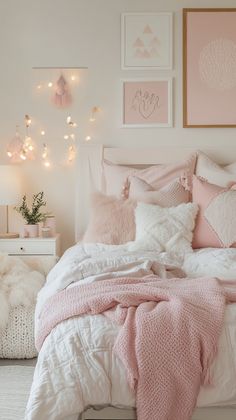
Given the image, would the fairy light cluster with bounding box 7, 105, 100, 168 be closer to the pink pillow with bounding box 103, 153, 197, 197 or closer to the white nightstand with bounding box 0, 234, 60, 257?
the pink pillow with bounding box 103, 153, 197, 197

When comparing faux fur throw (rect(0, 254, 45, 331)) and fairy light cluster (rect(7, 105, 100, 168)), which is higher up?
fairy light cluster (rect(7, 105, 100, 168))

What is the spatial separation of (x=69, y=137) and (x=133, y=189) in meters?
0.74

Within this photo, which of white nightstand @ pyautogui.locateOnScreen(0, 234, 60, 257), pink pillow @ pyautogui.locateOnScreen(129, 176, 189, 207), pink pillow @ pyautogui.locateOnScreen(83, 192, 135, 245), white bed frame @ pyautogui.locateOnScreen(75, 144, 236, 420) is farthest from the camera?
white bed frame @ pyautogui.locateOnScreen(75, 144, 236, 420)

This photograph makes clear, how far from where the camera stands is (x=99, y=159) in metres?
4.19

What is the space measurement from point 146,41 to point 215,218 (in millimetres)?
1432

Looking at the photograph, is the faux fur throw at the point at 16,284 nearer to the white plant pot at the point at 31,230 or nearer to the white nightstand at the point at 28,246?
the white nightstand at the point at 28,246

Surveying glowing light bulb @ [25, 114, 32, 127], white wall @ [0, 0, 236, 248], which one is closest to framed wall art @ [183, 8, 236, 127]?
white wall @ [0, 0, 236, 248]

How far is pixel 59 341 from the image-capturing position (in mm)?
2027

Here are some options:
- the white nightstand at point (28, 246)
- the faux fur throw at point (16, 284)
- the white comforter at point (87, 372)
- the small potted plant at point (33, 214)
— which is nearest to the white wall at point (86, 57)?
the small potted plant at point (33, 214)

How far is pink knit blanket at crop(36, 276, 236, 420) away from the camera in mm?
1883

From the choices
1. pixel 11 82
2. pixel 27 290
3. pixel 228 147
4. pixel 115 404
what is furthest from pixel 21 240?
pixel 115 404

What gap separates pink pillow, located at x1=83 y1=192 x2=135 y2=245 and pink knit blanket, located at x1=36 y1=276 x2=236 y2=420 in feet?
4.11

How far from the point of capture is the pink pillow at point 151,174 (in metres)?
3.97

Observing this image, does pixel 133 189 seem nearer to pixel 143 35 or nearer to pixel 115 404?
pixel 143 35
